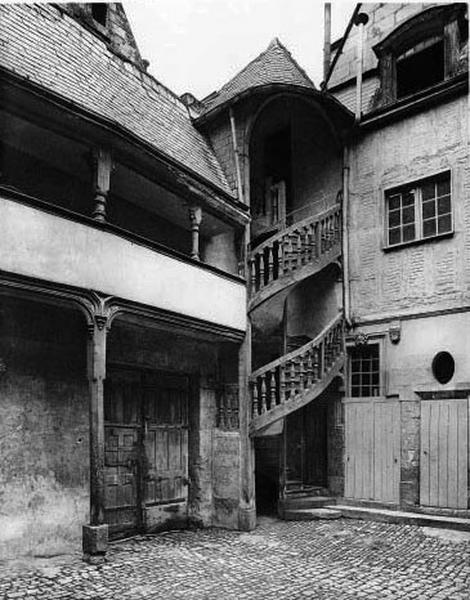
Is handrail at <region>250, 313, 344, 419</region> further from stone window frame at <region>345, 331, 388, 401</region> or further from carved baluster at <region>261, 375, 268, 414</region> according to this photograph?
stone window frame at <region>345, 331, 388, 401</region>

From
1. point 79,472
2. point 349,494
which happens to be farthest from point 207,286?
point 349,494

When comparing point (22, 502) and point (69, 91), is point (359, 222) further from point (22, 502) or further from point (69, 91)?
point (22, 502)

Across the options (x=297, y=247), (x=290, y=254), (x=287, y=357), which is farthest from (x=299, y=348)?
(x=297, y=247)

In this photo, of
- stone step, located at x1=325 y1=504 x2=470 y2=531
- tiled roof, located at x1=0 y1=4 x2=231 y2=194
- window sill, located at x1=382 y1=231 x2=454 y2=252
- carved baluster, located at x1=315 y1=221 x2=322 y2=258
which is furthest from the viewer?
carved baluster, located at x1=315 y1=221 x2=322 y2=258

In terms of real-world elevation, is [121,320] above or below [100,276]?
below

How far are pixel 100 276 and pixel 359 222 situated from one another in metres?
6.42

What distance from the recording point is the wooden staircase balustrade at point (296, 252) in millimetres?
11344

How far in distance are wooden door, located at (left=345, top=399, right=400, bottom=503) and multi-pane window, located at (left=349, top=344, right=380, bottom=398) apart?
1.03ft

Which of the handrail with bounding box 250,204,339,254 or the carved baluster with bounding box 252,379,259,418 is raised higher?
the handrail with bounding box 250,204,339,254

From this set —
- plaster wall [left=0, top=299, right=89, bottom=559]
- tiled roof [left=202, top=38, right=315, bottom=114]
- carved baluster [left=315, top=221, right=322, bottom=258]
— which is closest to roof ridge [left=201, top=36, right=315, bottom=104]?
tiled roof [left=202, top=38, right=315, bottom=114]

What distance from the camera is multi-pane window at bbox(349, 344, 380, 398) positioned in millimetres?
12227

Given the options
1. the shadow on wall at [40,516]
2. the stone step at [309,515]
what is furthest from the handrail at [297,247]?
the shadow on wall at [40,516]

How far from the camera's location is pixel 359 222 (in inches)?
501

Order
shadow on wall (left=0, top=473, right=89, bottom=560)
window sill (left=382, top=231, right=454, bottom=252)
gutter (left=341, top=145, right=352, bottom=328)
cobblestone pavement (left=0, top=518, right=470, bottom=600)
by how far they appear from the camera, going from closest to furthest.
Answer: cobblestone pavement (left=0, top=518, right=470, bottom=600) < shadow on wall (left=0, top=473, right=89, bottom=560) < window sill (left=382, top=231, right=454, bottom=252) < gutter (left=341, top=145, right=352, bottom=328)
